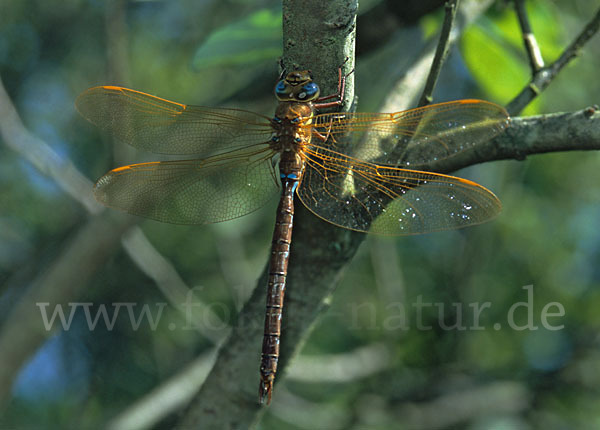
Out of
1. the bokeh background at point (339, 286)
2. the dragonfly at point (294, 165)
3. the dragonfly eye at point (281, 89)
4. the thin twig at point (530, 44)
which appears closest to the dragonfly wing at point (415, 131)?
the dragonfly at point (294, 165)

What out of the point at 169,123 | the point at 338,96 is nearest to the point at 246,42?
the point at 169,123

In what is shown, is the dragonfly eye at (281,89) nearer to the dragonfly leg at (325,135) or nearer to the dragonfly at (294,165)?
the dragonfly at (294,165)

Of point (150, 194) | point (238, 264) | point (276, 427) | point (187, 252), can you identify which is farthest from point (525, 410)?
point (150, 194)

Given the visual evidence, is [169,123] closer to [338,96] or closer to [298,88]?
[298,88]

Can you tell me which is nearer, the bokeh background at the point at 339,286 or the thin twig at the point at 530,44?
the thin twig at the point at 530,44

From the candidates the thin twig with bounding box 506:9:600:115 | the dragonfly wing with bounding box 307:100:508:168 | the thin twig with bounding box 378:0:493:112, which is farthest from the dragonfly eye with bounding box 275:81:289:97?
the thin twig with bounding box 506:9:600:115

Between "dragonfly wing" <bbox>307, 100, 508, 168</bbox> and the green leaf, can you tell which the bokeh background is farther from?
"dragonfly wing" <bbox>307, 100, 508, 168</bbox>
